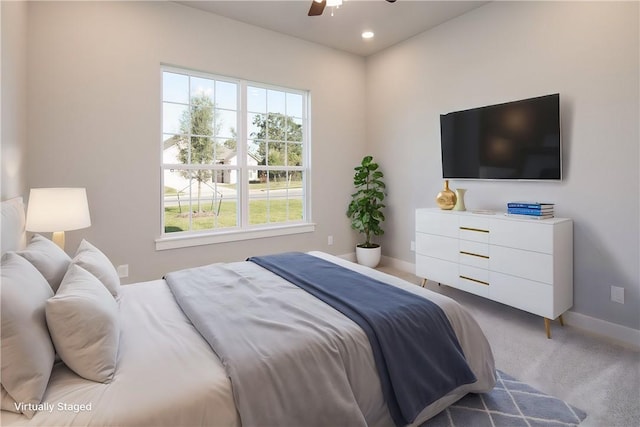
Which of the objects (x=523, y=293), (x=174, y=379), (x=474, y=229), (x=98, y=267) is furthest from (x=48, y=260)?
(x=523, y=293)

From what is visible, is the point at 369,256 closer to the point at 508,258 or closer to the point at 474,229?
the point at 474,229

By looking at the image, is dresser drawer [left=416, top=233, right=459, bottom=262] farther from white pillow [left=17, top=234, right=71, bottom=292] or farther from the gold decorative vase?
white pillow [left=17, top=234, right=71, bottom=292]

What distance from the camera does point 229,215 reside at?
4008mm

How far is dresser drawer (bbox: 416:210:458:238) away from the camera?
3.34 metres

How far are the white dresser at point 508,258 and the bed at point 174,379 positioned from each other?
114 cm

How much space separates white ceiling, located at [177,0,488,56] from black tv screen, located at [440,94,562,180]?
1.08 m

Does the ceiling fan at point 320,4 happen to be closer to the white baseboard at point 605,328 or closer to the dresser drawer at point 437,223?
the dresser drawer at point 437,223

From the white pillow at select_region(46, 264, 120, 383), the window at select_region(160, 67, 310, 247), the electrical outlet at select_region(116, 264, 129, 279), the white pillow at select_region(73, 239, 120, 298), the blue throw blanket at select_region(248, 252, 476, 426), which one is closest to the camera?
the white pillow at select_region(46, 264, 120, 383)

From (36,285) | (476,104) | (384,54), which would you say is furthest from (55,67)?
(476,104)

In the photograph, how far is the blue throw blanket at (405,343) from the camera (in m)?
1.50

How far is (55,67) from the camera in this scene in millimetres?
2910

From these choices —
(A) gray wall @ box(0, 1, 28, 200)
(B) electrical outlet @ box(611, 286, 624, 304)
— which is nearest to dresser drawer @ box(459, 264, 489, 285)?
(B) electrical outlet @ box(611, 286, 624, 304)

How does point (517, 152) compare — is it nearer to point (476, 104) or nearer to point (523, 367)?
point (476, 104)

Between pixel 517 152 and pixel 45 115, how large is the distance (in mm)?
4160
